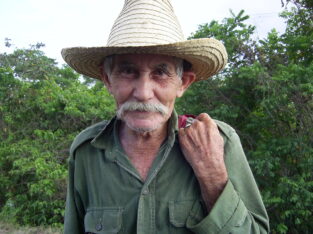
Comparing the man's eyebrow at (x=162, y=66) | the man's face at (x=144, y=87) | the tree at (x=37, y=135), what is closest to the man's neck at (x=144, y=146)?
the man's face at (x=144, y=87)

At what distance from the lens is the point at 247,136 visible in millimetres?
5742

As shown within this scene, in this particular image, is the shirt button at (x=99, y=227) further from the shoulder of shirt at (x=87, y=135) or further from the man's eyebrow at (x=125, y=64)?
the man's eyebrow at (x=125, y=64)

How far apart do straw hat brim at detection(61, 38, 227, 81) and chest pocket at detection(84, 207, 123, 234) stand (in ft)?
2.81

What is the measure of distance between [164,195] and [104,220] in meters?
0.35

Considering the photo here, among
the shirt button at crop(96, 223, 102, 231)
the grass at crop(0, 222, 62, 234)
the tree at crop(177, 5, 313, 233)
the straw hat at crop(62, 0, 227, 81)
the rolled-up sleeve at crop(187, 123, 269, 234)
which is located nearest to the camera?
the rolled-up sleeve at crop(187, 123, 269, 234)

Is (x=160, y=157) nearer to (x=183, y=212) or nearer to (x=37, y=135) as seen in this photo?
(x=183, y=212)

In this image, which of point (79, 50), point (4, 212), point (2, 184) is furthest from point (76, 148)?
point (2, 184)

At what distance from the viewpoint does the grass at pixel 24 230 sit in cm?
563

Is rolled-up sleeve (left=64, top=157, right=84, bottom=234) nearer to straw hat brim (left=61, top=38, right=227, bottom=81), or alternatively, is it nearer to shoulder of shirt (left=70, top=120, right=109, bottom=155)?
shoulder of shirt (left=70, top=120, right=109, bottom=155)

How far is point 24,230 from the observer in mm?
5742

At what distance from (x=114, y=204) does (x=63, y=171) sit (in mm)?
5220

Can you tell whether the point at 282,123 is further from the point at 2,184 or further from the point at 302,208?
the point at 2,184

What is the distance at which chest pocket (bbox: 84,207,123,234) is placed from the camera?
1.61 metres

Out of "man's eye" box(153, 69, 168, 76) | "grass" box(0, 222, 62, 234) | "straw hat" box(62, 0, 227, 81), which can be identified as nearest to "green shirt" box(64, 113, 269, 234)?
"man's eye" box(153, 69, 168, 76)
